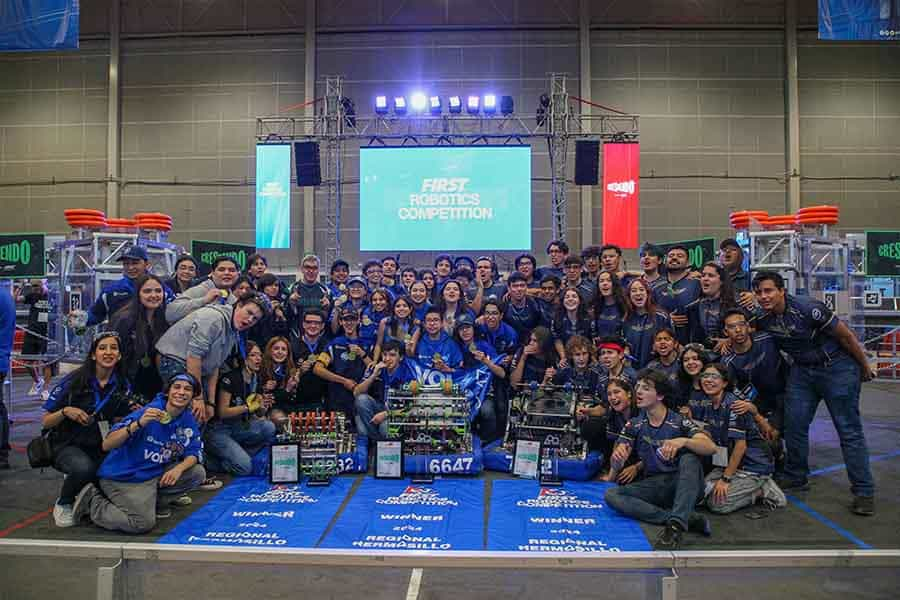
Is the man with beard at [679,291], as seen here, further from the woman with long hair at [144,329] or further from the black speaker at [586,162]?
the black speaker at [586,162]

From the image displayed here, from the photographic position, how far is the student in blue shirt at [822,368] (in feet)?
13.9

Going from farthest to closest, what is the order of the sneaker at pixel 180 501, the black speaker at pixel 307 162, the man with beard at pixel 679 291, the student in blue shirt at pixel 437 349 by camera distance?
the black speaker at pixel 307 162
the student in blue shirt at pixel 437 349
the man with beard at pixel 679 291
the sneaker at pixel 180 501

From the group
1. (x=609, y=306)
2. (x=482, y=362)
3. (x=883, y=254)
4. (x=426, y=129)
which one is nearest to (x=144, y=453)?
(x=482, y=362)

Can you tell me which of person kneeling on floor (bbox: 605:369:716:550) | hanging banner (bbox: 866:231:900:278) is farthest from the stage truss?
person kneeling on floor (bbox: 605:369:716:550)

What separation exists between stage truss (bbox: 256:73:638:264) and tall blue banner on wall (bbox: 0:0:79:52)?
6148mm

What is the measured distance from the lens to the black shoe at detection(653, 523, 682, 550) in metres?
3.54

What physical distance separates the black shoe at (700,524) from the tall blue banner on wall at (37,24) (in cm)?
675

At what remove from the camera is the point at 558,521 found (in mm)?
3953

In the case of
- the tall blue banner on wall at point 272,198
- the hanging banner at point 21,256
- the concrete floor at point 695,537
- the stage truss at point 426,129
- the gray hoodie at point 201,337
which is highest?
the stage truss at point 426,129

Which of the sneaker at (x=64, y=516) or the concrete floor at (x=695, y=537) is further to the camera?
the sneaker at (x=64, y=516)

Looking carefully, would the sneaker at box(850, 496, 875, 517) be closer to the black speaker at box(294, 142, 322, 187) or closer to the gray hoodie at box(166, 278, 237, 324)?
the gray hoodie at box(166, 278, 237, 324)

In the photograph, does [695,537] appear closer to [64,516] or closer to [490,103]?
[64,516]

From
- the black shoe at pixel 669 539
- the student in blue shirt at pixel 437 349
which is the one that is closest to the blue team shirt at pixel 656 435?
the black shoe at pixel 669 539

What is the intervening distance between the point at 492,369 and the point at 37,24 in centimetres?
538
